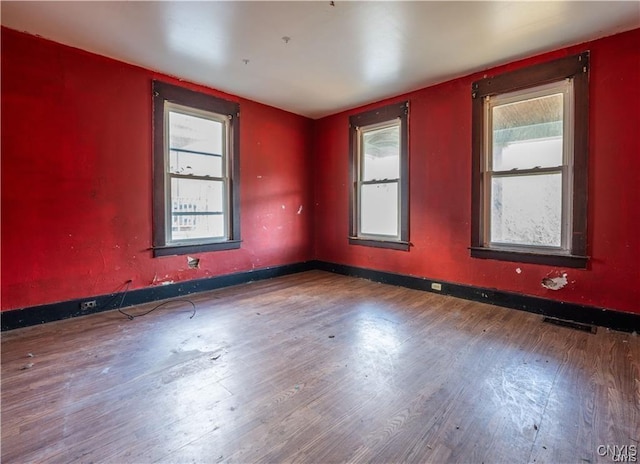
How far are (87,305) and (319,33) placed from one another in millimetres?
3530

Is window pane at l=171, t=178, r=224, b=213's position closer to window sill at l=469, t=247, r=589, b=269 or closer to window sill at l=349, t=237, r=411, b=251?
window sill at l=349, t=237, r=411, b=251

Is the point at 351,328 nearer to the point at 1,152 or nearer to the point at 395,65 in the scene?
the point at 395,65

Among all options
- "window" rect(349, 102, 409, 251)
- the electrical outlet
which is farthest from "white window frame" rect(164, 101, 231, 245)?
"window" rect(349, 102, 409, 251)

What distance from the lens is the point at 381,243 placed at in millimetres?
4570

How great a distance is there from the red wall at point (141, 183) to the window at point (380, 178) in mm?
166

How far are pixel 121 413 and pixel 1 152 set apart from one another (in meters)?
2.61

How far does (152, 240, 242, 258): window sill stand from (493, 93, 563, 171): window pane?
353 cm

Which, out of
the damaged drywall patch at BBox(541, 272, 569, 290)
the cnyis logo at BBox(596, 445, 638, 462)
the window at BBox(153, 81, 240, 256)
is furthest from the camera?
the window at BBox(153, 81, 240, 256)

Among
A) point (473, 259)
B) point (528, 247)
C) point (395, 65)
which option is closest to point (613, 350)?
point (528, 247)

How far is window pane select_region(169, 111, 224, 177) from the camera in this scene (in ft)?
12.5

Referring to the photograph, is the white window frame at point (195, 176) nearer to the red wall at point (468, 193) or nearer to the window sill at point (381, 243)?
the red wall at point (468, 193)

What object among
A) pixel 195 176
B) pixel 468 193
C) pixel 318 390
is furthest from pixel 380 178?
pixel 318 390

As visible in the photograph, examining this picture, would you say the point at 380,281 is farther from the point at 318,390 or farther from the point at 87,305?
the point at 87,305

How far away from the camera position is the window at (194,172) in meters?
3.64
